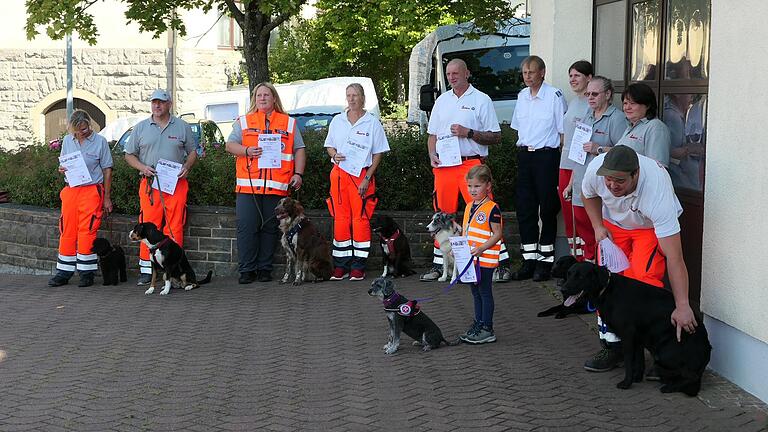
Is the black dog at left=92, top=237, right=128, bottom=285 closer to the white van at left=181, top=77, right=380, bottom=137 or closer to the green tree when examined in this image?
the green tree

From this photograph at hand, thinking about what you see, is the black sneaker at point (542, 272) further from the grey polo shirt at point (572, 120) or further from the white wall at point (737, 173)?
the white wall at point (737, 173)

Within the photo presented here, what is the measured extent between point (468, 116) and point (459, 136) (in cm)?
27

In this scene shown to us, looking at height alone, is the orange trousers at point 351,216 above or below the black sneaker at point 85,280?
above

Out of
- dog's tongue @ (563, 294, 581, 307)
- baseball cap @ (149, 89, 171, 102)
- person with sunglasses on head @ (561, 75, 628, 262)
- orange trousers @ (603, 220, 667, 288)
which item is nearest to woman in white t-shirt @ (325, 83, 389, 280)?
baseball cap @ (149, 89, 171, 102)

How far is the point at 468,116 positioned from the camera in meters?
10.7

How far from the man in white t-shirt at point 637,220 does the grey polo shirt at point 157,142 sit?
5554 millimetres

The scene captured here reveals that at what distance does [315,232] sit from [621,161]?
513cm

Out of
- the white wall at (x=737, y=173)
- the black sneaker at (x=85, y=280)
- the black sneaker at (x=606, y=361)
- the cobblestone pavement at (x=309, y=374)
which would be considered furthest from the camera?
the black sneaker at (x=85, y=280)

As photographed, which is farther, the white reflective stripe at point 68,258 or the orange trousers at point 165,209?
the white reflective stripe at point 68,258

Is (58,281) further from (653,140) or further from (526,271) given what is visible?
(653,140)

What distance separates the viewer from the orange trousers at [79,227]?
38.0ft

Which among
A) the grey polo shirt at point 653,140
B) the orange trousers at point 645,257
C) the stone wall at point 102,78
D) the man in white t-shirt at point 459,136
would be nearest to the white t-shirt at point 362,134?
the man in white t-shirt at point 459,136

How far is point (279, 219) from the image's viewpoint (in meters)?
11.1

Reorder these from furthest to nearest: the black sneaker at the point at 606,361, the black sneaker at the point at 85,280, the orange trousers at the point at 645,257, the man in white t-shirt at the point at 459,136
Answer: the black sneaker at the point at 85,280, the man in white t-shirt at the point at 459,136, the black sneaker at the point at 606,361, the orange trousers at the point at 645,257
